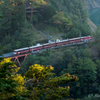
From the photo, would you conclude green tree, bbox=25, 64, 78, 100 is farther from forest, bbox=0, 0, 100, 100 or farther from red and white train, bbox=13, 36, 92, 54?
red and white train, bbox=13, 36, 92, 54

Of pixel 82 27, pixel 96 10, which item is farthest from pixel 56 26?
pixel 96 10

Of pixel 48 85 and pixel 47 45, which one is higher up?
pixel 47 45

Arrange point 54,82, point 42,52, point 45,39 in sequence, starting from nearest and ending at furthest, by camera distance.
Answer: point 54,82 → point 42,52 → point 45,39

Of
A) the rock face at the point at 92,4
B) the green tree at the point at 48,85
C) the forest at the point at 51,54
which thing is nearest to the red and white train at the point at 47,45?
the forest at the point at 51,54

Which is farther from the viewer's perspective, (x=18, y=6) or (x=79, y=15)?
(x=79, y=15)

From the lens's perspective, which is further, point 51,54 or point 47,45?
point 47,45

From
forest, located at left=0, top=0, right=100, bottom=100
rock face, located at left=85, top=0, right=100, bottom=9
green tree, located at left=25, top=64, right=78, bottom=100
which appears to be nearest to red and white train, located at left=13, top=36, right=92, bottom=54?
forest, located at left=0, top=0, right=100, bottom=100

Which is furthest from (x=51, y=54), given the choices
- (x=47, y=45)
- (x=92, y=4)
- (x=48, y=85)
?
(x=92, y=4)

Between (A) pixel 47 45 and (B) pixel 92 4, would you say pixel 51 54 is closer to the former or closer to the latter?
(A) pixel 47 45

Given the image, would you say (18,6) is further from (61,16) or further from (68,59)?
(68,59)

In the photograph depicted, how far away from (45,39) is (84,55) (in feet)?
41.0

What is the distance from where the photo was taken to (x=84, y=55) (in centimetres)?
2964

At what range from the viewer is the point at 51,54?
3044 centimetres

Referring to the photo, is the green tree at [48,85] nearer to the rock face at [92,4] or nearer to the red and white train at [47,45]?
the red and white train at [47,45]
